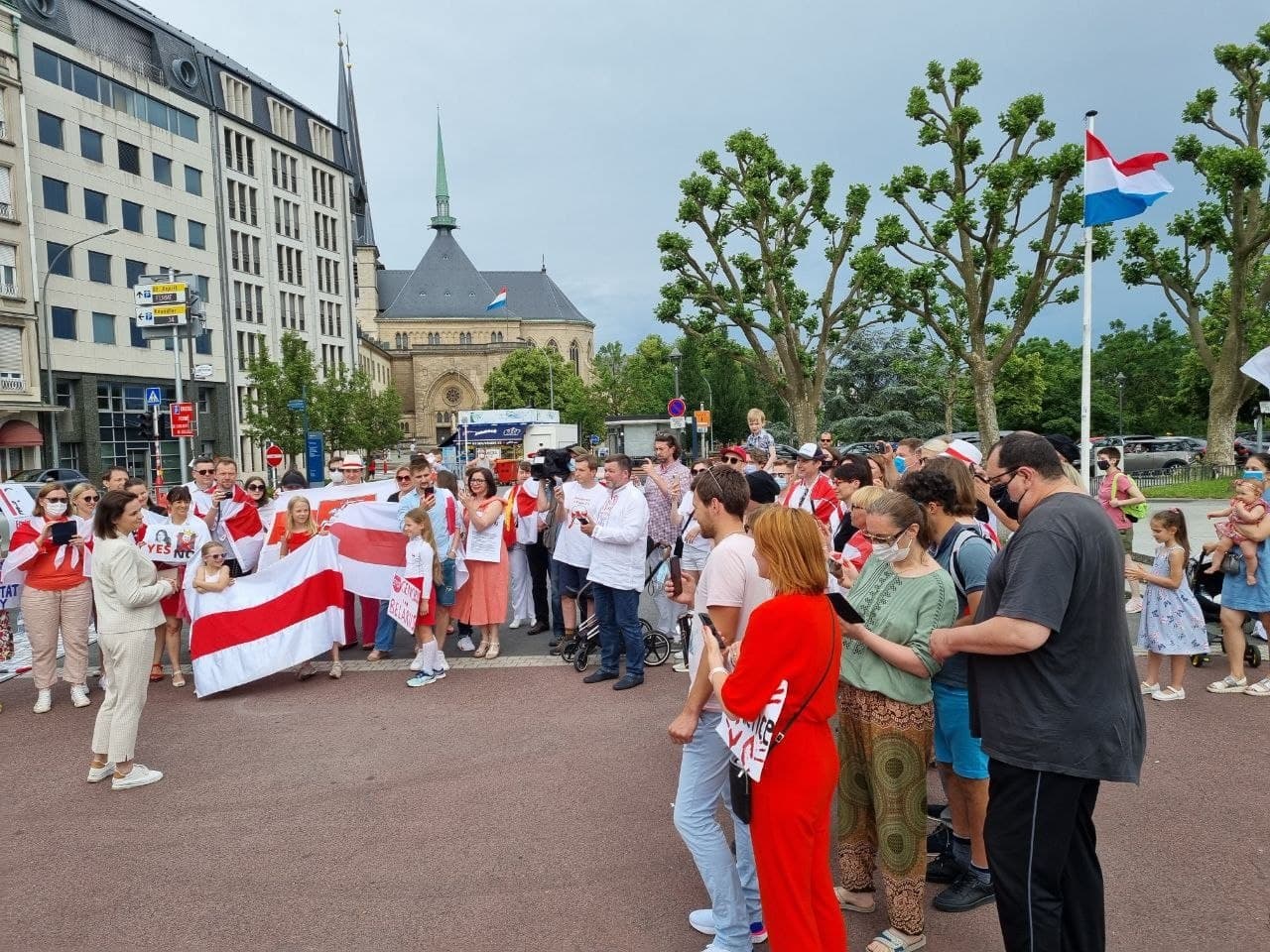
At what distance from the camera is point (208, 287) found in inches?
2024

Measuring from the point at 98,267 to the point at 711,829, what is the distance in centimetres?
4848

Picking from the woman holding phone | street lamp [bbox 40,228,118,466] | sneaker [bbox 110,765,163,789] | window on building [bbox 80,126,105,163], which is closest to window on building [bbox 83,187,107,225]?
window on building [bbox 80,126,105,163]

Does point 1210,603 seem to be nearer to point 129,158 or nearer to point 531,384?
point 129,158

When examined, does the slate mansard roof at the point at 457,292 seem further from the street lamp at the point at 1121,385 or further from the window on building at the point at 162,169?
the street lamp at the point at 1121,385

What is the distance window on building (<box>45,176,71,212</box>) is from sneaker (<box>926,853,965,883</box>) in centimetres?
4674

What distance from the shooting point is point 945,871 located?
4129 millimetres

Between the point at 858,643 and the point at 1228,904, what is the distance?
6.60ft

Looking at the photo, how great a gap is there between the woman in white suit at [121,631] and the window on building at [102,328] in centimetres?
4336

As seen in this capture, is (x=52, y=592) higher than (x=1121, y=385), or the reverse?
(x=1121, y=385)

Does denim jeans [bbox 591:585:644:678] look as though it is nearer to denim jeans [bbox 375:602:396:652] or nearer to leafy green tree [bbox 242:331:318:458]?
denim jeans [bbox 375:602:396:652]

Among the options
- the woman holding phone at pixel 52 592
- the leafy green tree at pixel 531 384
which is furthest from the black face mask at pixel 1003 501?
the leafy green tree at pixel 531 384

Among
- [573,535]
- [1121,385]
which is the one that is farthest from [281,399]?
[1121,385]

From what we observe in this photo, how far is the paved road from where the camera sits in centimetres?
374

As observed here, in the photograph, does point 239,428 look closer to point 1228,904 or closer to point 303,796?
point 303,796
